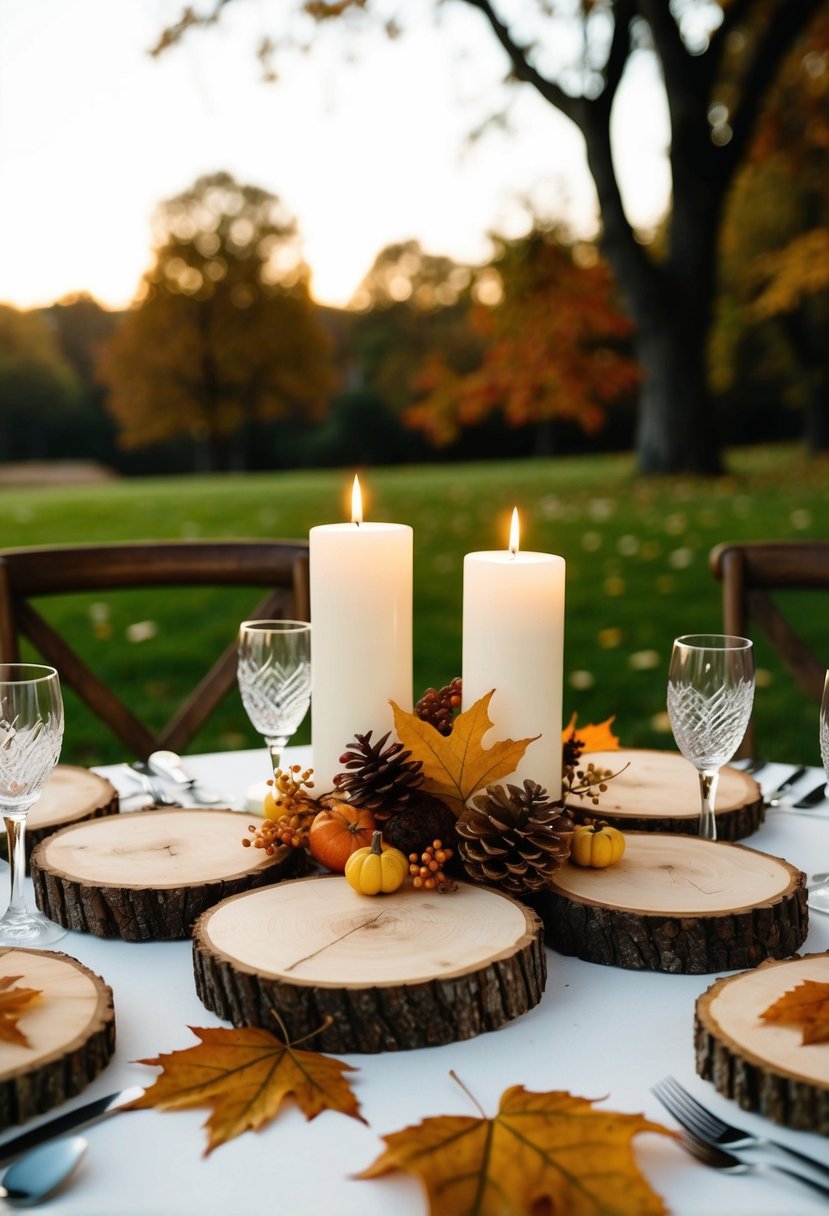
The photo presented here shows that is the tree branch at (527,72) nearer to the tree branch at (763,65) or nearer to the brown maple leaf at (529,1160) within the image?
the tree branch at (763,65)

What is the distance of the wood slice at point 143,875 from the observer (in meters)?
1.10

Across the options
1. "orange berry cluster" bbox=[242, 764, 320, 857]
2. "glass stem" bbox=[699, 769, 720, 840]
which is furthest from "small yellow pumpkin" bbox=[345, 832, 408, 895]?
"glass stem" bbox=[699, 769, 720, 840]

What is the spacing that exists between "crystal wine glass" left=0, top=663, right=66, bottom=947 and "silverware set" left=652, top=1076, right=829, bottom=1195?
0.65 meters

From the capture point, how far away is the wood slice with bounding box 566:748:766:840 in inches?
53.4

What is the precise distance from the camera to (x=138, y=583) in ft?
8.16

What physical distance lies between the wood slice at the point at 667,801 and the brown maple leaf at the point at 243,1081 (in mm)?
566

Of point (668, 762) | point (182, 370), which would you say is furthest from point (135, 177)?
point (668, 762)

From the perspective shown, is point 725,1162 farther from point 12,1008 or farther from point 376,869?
point 12,1008

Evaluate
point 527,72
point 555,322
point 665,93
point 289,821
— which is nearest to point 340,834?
point 289,821

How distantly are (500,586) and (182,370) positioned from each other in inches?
996

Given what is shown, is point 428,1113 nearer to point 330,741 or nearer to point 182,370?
point 330,741

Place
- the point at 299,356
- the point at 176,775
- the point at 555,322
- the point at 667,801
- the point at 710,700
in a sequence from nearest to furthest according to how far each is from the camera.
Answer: the point at 710,700 < the point at 667,801 < the point at 176,775 < the point at 555,322 < the point at 299,356

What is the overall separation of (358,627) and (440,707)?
119mm

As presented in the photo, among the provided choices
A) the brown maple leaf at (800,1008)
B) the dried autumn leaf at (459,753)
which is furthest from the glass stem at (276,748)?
the brown maple leaf at (800,1008)
